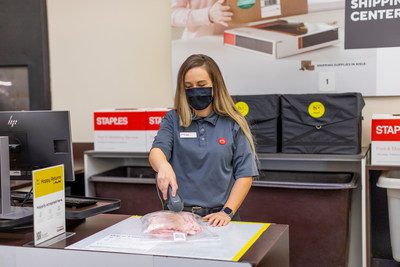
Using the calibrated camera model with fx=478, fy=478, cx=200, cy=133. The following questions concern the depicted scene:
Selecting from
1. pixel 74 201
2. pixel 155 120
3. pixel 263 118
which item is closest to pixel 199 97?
pixel 74 201

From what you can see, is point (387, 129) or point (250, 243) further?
point (387, 129)

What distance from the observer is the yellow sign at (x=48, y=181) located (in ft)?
Answer: 4.90

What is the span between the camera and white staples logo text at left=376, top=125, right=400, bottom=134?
2486 millimetres

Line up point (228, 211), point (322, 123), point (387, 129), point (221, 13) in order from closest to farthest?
point (228, 211)
point (387, 129)
point (322, 123)
point (221, 13)

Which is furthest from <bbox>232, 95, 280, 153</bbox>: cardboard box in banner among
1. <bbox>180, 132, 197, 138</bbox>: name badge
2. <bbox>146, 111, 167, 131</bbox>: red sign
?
<bbox>180, 132, 197, 138</bbox>: name badge

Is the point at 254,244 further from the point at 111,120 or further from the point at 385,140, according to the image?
the point at 111,120

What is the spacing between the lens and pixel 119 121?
313cm

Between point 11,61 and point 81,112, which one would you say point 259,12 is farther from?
point 11,61

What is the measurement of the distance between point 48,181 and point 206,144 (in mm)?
691

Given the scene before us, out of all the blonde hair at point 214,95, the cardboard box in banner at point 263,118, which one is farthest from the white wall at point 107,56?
the blonde hair at point 214,95

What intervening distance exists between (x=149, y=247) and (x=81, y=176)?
199 centimetres

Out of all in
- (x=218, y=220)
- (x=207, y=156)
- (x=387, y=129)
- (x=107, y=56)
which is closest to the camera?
(x=218, y=220)

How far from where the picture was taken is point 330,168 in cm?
307

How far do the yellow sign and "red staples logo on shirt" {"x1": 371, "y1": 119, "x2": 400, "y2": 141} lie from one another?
1.67 m
